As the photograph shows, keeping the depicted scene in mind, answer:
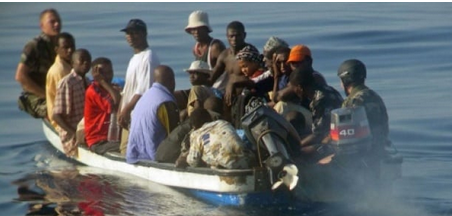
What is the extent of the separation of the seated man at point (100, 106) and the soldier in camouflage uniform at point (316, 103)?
2923 millimetres

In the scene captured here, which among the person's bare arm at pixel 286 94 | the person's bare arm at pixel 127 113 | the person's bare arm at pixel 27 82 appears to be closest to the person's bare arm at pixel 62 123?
the person's bare arm at pixel 27 82

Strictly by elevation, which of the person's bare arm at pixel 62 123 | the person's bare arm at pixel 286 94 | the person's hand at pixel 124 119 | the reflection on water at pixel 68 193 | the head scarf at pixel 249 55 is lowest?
the reflection on water at pixel 68 193

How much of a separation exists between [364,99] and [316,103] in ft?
1.66

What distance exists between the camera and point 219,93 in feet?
50.8

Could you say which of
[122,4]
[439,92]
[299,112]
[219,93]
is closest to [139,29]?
[219,93]

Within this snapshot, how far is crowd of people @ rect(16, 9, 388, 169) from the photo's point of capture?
1407cm

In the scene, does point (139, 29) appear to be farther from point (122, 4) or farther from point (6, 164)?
point (122, 4)

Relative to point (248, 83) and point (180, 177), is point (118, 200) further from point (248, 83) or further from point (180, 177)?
point (248, 83)

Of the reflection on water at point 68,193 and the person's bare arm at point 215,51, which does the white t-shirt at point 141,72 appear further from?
the person's bare arm at point 215,51

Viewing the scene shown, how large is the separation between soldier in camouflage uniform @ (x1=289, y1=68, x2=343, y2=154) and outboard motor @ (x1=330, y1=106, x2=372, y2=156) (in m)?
0.60

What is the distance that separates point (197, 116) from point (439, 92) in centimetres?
875

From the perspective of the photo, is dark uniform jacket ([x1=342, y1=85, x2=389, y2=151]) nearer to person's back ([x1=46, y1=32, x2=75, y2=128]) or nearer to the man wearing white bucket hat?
the man wearing white bucket hat

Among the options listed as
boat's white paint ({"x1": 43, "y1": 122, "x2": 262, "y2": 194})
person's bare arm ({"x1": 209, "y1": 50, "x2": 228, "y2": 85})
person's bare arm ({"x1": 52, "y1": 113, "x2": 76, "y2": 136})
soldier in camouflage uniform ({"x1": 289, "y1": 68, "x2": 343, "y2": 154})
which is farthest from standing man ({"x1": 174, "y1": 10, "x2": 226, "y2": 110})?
soldier in camouflage uniform ({"x1": 289, "y1": 68, "x2": 343, "y2": 154})

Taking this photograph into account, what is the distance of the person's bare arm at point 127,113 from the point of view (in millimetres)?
15891
